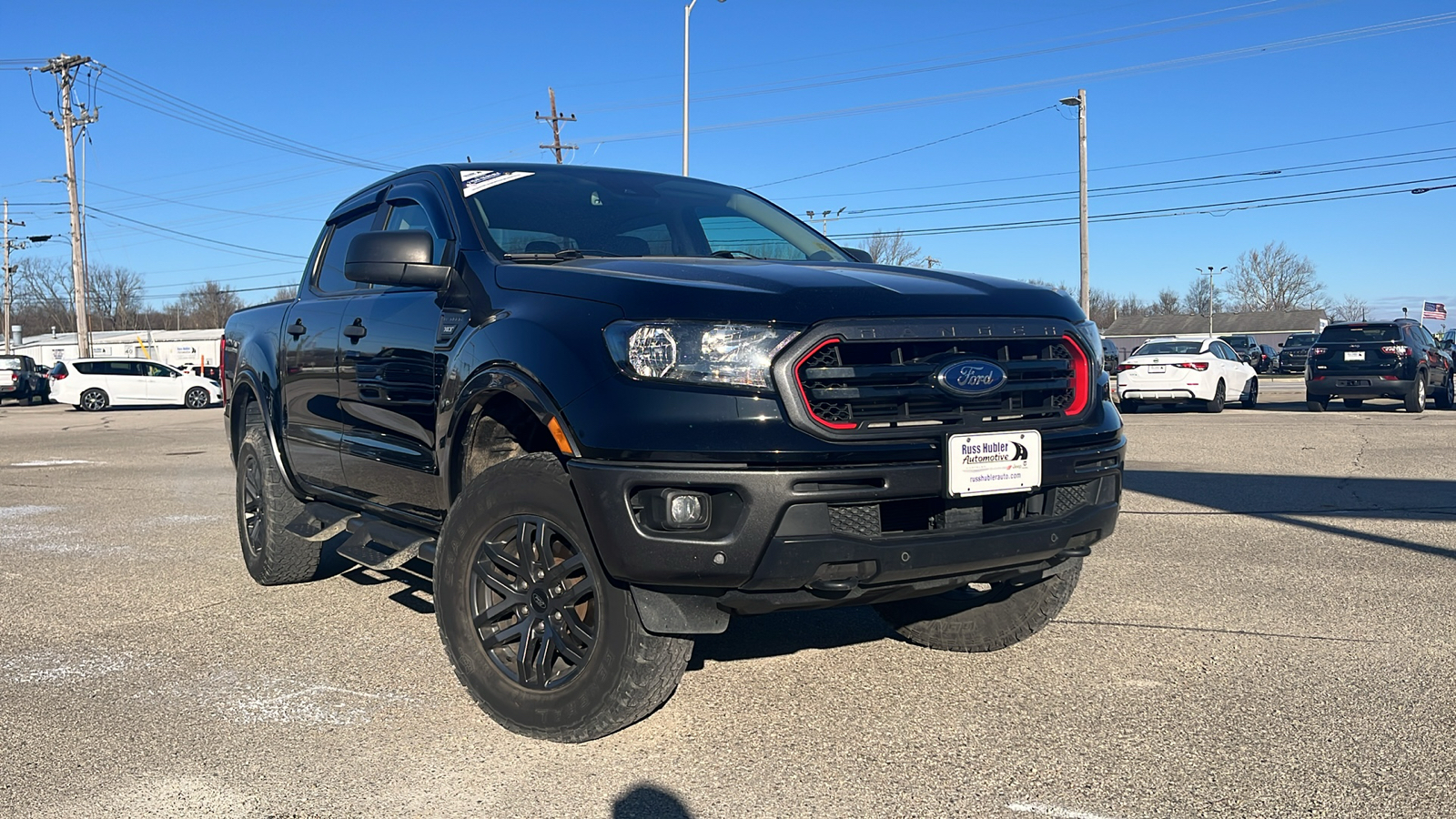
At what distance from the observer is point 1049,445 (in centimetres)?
352

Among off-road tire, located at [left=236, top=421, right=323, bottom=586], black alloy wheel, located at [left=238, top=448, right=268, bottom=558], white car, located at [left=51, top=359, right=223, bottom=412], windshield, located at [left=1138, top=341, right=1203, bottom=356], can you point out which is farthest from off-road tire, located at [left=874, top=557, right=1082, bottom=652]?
white car, located at [left=51, top=359, right=223, bottom=412]

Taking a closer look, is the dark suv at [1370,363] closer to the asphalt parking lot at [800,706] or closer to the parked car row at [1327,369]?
the parked car row at [1327,369]

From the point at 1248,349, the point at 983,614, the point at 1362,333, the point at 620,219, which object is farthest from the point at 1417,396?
the point at 1248,349

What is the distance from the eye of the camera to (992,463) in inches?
131

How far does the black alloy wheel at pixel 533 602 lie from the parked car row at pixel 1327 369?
17.6 metres

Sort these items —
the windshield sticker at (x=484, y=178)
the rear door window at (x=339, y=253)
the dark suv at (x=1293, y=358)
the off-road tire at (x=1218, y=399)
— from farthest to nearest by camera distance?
the dark suv at (x=1293, y=358)
the off-road tire at (x=1218, y=399)
the rear door window at (x=339, y=253)
the windshield sticker at (x=484, y=178)

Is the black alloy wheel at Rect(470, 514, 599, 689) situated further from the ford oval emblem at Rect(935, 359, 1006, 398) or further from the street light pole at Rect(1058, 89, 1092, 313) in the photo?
the street light pole at Rect(1058, 89, 1092, 313)

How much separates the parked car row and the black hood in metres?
16.9

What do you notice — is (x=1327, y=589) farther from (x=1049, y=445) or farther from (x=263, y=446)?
(x=263, y=446)

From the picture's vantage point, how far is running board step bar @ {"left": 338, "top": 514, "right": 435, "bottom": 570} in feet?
14.0

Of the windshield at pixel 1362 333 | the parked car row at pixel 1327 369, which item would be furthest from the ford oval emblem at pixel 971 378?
the windshield at pixel 1362 333

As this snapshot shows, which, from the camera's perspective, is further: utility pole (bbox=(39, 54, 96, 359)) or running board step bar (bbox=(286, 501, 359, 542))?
utility pole (bbox=(39, 54, 96, 359))

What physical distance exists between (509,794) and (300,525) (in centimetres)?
270

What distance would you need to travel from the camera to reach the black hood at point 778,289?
10.6 ft
